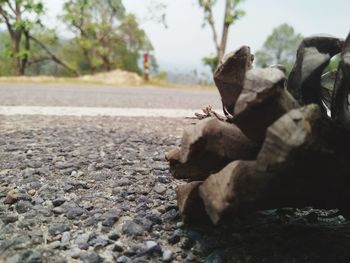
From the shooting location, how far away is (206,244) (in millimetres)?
782

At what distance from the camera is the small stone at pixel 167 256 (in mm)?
746

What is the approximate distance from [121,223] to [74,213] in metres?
0.12

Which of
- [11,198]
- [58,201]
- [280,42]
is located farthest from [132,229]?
[280,42]

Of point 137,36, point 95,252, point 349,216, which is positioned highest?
point 137,36

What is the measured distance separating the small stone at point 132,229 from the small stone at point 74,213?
0.12m

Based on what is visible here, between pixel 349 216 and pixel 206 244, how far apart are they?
0.28 metres

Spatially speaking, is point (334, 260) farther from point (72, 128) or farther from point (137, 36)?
point (137, 36)

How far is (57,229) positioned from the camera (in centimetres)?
83

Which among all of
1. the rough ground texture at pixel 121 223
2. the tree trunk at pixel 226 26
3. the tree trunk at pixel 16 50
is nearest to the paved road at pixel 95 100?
the rough ground texture at pixel 121 223

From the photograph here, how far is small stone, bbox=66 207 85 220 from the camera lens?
2.95ft

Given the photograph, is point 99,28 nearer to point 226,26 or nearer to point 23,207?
point 226,26

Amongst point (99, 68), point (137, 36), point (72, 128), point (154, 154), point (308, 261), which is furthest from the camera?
point (137, 36)

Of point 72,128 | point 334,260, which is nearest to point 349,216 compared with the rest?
point 334,260

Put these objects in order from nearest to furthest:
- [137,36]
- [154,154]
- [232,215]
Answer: [232,215]
[154,154]
[137,36]
